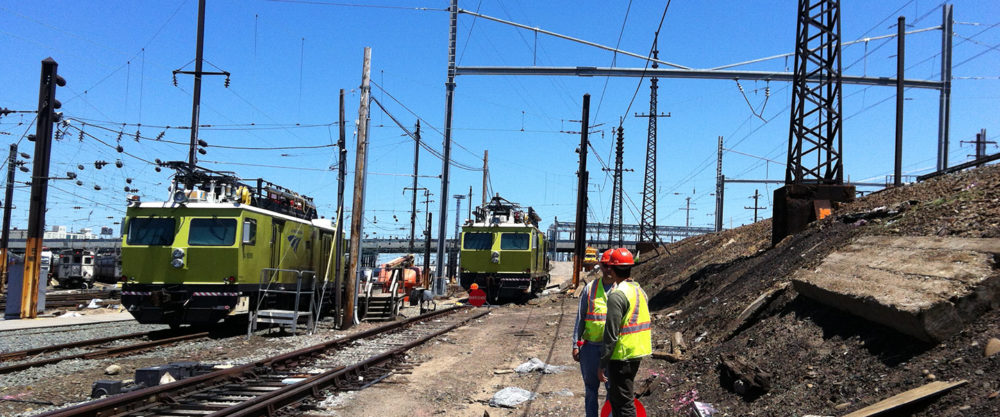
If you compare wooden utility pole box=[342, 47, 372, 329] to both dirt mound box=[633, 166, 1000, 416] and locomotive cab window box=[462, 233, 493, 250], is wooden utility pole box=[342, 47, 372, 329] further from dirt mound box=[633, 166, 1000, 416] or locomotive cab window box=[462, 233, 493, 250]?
locomotive cab window box=[462, 233, 493, 250]

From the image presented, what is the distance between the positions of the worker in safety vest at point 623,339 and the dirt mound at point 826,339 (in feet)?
4.91

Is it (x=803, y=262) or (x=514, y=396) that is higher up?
(x=803, y=262)

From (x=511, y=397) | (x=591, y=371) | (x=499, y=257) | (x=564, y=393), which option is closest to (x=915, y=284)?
(x=591, y=371)

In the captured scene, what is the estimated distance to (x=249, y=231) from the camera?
49.3 ft

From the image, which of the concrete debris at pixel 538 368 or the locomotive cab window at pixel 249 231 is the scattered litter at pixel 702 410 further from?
the locomotive cab window at pixel 249 231

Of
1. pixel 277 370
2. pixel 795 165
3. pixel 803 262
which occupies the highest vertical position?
pixel 795 165

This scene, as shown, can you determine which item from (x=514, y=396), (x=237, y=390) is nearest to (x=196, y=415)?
(x=237, y=390)

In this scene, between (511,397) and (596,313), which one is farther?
(511,397)

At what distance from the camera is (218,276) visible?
14.7 m

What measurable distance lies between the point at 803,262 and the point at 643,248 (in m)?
32.8

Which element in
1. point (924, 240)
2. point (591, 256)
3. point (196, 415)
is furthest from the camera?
point (591, 256)

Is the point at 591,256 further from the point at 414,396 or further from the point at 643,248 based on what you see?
the point at 414,396

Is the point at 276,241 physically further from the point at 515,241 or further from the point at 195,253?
the point at 515,241

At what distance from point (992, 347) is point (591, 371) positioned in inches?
119
